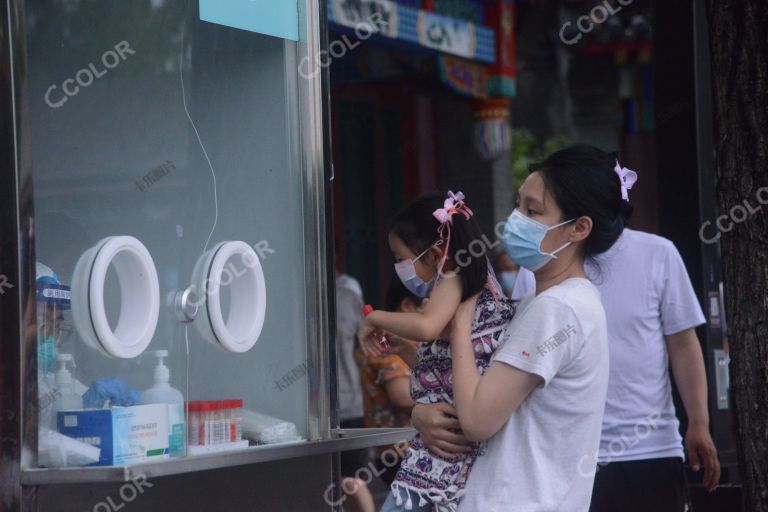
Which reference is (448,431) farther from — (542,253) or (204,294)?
(204,294)

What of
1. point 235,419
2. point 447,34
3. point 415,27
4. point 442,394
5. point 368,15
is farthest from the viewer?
point 447,34

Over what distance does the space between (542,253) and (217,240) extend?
1.15m

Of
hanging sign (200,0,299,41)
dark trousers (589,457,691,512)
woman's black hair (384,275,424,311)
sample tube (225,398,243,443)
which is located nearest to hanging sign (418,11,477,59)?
woman's black hair (384,275,424,311)

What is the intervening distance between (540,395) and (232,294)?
1.09 meters

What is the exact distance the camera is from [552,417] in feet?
8.07

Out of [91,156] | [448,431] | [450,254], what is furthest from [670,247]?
[91,156]

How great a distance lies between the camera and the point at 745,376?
3201mm

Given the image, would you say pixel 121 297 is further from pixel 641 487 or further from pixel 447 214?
pixel 641 487

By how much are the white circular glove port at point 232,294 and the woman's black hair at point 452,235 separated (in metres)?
0.49

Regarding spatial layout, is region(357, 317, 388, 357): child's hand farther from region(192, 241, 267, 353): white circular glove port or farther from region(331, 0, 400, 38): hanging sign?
region(331, 0, 400, 38): hanging sign

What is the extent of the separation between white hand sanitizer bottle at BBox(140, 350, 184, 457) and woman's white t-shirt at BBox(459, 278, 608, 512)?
77 cm

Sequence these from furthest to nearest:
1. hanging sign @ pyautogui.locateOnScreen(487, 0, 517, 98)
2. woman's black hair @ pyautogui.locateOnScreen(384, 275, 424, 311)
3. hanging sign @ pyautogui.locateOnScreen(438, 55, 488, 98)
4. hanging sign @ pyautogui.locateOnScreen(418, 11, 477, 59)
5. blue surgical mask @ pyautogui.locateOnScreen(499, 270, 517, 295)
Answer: hanging sign @ pyautogui.locateOnScreen(487, 0, 517, 98) < blue surgical mask @ pyautogui.locateOnScreen(499, 270, 517, 295) < hanging sign @ pyautogui.locateOnScreen(438, 55, 488, 98) < hanging sign @ pyautogui.locateOnScreen(418, 11, 477, 59) < woman's black hair @ pyautogui.locateOnScreen(384, 275, 424, 311)

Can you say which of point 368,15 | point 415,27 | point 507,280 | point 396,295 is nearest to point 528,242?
point 396,295

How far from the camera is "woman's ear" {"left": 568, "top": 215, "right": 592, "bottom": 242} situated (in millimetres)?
2609
